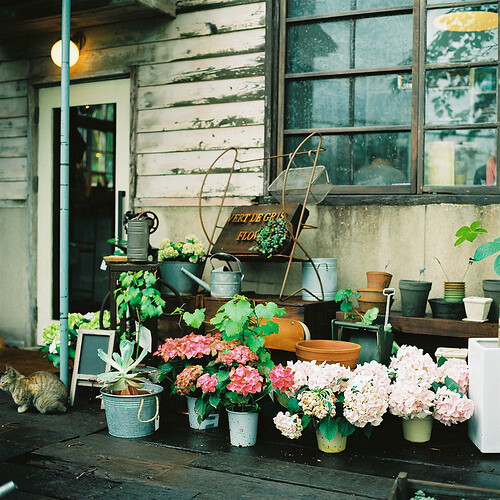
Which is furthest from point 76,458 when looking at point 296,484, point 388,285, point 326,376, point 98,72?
point 98,72

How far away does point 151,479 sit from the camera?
2822mm

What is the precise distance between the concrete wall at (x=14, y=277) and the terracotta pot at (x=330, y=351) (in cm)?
308

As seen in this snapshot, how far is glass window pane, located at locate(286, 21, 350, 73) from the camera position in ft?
15.3

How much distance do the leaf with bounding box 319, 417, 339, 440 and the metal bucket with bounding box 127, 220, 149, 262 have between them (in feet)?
5.52

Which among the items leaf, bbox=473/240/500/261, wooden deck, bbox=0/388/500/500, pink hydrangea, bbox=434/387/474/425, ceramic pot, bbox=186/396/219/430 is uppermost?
leaf, bbox=473/240/500/261

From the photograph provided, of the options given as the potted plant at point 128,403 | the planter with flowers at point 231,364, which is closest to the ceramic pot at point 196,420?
the planter with flowers at point 231,364

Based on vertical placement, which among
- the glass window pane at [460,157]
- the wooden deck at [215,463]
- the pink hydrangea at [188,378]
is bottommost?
the wooden deck at [215,463]

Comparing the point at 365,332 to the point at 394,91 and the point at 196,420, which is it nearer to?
the point at 196,420

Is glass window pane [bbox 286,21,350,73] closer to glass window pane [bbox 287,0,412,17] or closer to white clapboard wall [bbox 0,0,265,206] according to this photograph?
glass window pane [bbox 287,0,412,17]

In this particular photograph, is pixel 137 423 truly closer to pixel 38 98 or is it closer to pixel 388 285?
pixel 388 285

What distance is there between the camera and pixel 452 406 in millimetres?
3215

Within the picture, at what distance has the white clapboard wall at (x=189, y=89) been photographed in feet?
15.9

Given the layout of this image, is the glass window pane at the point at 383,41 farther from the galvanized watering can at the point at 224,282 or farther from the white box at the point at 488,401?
the white box at the point at 488,401

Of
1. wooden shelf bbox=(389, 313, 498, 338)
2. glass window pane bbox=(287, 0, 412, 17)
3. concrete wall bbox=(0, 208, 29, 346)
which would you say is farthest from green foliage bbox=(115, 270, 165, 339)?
glass window pane bbox=(287, 0, 412, 17)
